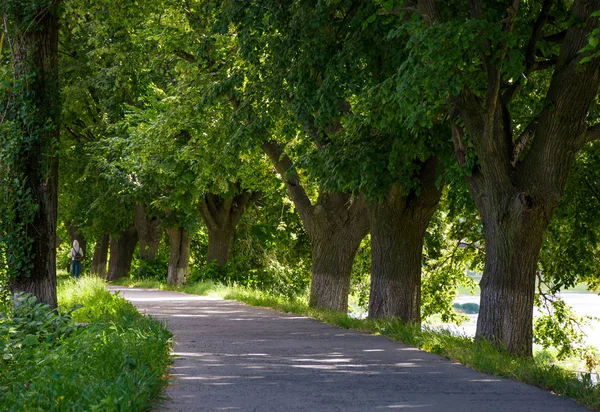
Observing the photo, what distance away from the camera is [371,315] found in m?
19.0

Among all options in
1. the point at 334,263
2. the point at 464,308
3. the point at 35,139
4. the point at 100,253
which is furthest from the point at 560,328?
the point at 100,253

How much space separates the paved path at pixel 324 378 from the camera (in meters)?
8.77

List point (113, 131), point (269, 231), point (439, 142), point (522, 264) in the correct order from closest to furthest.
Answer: point (522, 264)
point (439, 142)
point (113, 131)
point (269, 231)

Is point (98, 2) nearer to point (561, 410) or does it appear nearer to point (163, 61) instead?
point (163, 61)

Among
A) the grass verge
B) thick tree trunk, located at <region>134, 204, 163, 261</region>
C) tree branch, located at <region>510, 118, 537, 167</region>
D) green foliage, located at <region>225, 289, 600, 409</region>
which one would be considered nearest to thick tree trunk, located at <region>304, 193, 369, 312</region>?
green foliage, located at <region>225, 289, 600, 409</region>

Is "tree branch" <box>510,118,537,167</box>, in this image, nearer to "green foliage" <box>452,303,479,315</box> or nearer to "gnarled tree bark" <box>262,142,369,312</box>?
"gnarled tree bark" <box>262,142,369,312</box>

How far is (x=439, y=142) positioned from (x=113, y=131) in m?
20.3

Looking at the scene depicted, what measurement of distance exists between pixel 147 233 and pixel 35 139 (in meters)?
30.8

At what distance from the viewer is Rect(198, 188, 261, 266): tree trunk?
121 ft

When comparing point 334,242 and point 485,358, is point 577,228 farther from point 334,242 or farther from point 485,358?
point 485,358

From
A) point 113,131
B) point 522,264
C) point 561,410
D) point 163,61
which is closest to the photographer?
point 561,410

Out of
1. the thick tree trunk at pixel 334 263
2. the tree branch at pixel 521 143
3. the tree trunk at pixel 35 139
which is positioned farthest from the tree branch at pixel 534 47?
the thick tree trunk at pixel 334 263

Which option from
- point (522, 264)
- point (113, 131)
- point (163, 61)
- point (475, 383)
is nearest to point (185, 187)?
point (113, 131)

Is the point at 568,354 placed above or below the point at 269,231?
below
